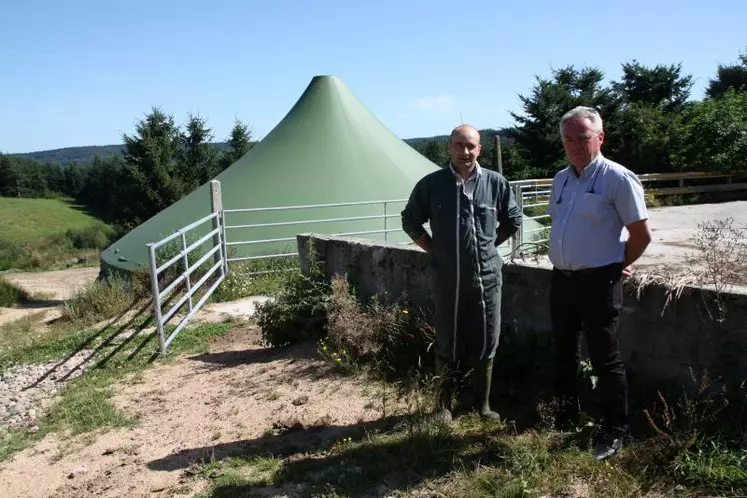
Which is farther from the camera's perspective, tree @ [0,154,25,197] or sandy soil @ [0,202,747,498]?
tree @ [0,154,25,197]

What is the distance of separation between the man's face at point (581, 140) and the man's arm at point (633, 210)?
20 cm

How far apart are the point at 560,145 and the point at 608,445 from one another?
850 inches

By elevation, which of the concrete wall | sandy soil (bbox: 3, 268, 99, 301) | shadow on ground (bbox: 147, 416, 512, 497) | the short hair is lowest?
sandy soil (bbox: 3, 268, 99, 301)

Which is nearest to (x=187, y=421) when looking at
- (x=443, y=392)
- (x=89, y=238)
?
(x=443, y=392)

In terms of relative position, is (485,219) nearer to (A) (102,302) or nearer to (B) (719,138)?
(A) (102,302)

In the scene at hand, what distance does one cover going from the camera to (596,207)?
8.98ft

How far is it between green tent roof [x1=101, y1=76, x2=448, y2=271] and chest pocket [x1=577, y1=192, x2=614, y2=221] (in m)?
7.44

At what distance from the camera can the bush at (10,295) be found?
12383mm

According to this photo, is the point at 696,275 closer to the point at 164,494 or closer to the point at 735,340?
the point at 735,340

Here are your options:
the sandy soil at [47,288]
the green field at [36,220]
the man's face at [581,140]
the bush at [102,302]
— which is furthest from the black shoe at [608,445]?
the green field at [36,220]

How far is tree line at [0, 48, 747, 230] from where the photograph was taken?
59.1 feet

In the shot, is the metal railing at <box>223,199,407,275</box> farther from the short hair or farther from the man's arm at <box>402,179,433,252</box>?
the short hair

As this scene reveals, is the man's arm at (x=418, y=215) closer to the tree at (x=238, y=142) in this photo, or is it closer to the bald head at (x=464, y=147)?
the bald head at (x=464, y=147)

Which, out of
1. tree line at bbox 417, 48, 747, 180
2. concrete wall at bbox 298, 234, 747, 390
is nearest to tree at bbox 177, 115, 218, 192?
tree line at bbox 417, 48, 747, 180
